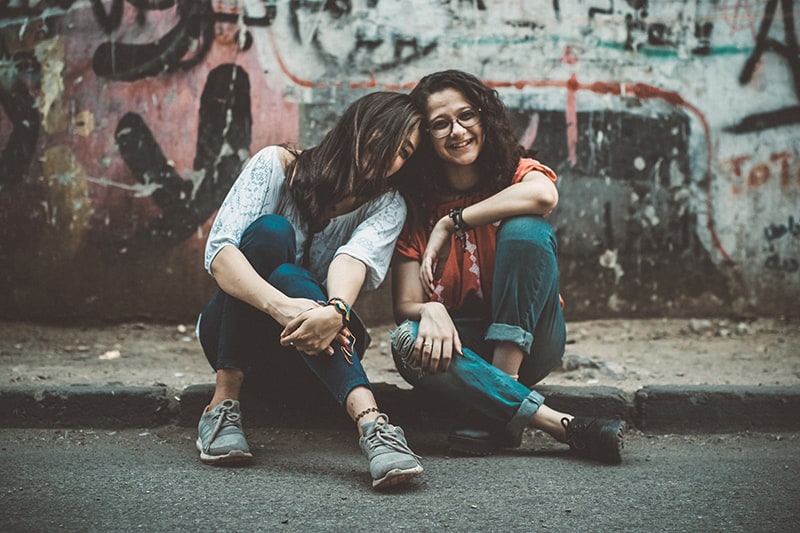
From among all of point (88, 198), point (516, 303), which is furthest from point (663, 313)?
point (88, 198)

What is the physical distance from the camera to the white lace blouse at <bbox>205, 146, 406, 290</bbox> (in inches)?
111

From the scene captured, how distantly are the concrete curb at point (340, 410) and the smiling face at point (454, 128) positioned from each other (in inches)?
38.3

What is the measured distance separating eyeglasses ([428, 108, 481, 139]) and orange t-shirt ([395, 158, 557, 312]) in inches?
10.3

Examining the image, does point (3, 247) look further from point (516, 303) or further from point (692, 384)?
point (692, 384)

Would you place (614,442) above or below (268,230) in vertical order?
below

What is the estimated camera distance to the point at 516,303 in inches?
108

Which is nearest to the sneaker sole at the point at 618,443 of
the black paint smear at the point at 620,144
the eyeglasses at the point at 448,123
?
the eyeglasses at the point at 448,123

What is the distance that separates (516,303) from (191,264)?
255cm

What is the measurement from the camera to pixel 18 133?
466 cm

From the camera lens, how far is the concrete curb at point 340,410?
321cm

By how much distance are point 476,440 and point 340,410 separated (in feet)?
2.18

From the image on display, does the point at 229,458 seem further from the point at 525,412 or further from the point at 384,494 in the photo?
the point at 525,412

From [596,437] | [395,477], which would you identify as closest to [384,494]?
[395,477]

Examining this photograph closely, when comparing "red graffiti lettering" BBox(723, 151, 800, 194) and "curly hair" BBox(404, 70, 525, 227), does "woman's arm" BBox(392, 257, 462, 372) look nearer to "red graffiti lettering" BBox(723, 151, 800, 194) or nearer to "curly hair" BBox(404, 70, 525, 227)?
"curly hair" BBox(404, 70, 525, 227)
